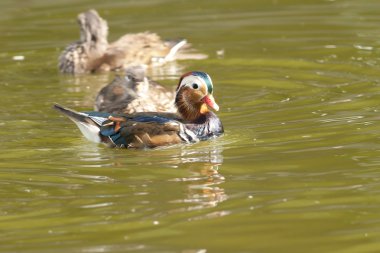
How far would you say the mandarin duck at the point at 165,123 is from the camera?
11.6m

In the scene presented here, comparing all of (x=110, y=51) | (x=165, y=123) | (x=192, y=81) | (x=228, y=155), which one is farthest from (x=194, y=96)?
(x=110, y=51)

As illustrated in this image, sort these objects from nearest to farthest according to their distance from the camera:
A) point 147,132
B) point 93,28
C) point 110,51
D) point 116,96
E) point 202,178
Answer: point 202,178
point 147,132
point 116,96
point 110,51
point 93,28

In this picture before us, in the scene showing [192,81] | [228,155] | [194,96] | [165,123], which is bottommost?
[228,155]

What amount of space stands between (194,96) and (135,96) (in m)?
1.53

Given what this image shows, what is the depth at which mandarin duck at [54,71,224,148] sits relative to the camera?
1158cm

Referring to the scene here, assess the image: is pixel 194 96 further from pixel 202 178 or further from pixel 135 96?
pixel 202 178

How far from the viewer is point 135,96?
527 inches

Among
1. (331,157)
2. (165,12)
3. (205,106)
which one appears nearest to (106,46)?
(165,12)

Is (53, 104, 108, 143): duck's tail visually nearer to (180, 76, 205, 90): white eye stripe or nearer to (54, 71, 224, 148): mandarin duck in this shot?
(54, 71, 224, 148): mandarin duck

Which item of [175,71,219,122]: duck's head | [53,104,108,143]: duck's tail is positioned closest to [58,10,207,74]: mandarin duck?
[53,104,108,143]: duck's tail

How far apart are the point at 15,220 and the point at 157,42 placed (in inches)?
335

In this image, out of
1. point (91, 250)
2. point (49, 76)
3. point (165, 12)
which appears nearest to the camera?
point (91, 250)

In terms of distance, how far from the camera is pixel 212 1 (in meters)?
20.5

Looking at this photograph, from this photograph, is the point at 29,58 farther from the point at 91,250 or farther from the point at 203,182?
the point at 91,250
